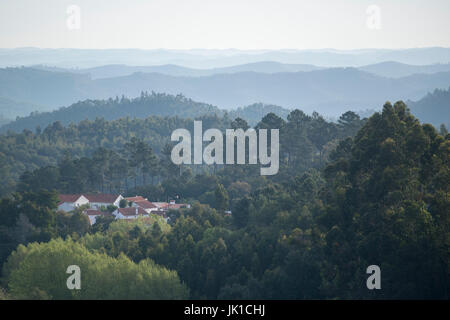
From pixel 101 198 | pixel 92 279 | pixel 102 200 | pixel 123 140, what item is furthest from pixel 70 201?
pixel 123 140

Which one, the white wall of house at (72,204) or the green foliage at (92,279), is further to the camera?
the white wall of house at (72,204)

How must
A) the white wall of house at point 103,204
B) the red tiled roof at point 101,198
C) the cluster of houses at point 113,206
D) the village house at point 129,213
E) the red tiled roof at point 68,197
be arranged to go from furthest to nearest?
the red tiled roof at point 101,198 → the white wall of house at point 103,204 → the red tiled roof at point 68,197 → the cluster of houses at point 113,206 → the village house at point 129,213

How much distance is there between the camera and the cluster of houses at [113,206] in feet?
208

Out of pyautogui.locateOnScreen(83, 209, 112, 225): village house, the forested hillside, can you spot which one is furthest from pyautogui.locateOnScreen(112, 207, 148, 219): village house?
the forested hillside

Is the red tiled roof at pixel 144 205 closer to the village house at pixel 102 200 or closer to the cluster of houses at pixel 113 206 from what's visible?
the cluster of houses at pixel 113 206

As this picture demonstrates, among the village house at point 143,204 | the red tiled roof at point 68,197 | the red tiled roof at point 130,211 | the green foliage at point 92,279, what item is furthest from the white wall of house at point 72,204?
the green foliage at point 92,279

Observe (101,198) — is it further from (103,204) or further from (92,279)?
(92,279)

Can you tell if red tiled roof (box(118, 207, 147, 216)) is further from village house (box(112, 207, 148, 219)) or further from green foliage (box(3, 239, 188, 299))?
green foliage (box(3, 239, 188, 299))

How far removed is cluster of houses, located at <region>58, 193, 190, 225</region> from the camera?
63.2 m

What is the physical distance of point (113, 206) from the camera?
64.4 meters

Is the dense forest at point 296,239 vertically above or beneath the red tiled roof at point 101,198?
above

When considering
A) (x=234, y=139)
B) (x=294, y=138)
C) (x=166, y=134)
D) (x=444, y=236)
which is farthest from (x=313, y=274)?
(x=166, y=134)
